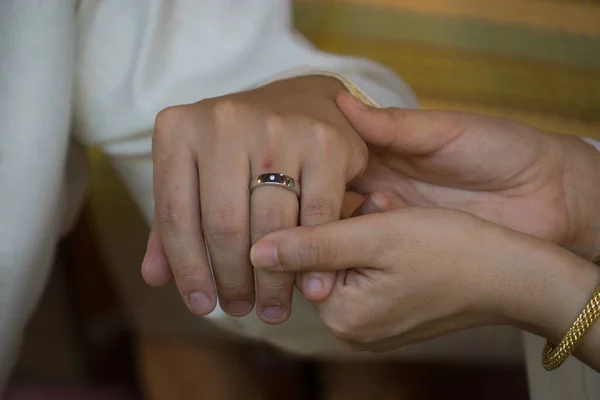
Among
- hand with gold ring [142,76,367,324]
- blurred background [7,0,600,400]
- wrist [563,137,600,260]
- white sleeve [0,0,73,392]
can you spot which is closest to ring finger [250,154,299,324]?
hand with gold ring [142,76,367,324]

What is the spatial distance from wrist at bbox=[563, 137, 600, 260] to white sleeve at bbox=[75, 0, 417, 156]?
227 mm

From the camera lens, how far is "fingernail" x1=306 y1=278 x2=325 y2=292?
51cm

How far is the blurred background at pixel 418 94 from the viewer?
0.92 metres

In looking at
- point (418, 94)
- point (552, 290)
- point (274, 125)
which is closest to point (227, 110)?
point (274, 125)

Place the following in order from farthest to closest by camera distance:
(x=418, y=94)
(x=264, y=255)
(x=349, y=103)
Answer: (x=418, y=94) < (x=349, y=103) < (x=264, y=255)

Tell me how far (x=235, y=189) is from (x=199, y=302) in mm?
102

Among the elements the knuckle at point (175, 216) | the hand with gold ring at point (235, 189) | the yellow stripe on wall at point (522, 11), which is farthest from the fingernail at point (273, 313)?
the yellow stripe on wall at point (522, 11)

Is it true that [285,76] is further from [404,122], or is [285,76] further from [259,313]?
[259,313]

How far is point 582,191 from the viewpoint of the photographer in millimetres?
657

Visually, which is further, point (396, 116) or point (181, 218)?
point (396, 116)

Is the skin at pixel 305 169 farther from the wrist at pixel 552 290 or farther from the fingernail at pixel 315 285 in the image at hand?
the wrist at pixel 552 290

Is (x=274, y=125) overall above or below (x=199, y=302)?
above

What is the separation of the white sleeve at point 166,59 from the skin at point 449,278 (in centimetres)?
21

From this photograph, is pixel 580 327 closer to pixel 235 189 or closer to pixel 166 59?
pixel 235 189
